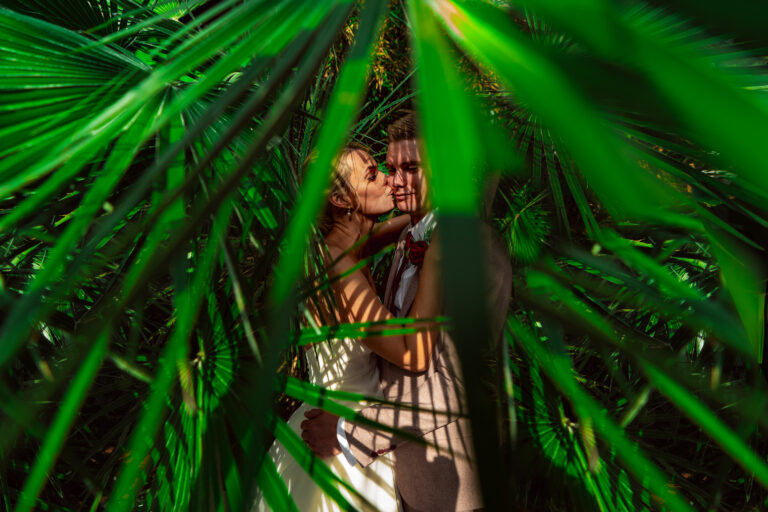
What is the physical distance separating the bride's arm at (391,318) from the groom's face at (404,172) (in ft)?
0.91

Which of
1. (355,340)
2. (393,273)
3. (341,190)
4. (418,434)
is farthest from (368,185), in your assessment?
(418,434)

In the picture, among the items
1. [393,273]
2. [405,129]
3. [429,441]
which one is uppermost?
[405,129]

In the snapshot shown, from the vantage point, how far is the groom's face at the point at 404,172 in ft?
3.18

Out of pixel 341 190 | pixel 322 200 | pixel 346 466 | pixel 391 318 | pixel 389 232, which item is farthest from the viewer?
pixel 389 232

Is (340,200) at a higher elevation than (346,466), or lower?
higher

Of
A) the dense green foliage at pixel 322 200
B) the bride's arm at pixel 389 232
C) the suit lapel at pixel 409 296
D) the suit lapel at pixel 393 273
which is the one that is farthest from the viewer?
the bride's arm at pixel 389 232

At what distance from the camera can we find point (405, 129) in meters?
1.00

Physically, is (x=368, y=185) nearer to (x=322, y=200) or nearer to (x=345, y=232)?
(x=345, y=232)

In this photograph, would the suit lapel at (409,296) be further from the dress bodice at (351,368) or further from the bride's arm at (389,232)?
the bride's arm at (389,232)

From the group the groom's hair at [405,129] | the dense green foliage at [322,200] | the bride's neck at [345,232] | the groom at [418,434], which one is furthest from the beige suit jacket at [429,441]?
the groom's hair at [405,129]

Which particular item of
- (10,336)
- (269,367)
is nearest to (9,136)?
(10,336)

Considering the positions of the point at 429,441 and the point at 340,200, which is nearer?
the point at 429,441

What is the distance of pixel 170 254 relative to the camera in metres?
0.19

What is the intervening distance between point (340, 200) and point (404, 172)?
18 centimetres
